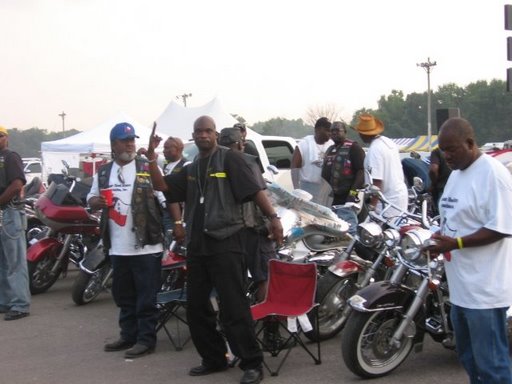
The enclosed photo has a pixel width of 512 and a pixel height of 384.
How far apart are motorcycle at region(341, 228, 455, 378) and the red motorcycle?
14.8 feet

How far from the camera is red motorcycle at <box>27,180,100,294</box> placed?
335 inches

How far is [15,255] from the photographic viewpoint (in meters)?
7.78

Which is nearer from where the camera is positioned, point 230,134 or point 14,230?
point 230,134

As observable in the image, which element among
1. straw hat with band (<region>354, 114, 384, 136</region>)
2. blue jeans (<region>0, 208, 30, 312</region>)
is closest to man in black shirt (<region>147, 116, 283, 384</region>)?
straw hat with band (<region>354, 114, 384, 136</region>)

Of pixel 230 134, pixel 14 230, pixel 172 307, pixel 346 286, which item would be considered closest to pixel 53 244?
pixel 14 230

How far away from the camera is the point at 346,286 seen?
20.2 ft

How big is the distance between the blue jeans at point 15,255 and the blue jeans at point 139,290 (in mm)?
2029

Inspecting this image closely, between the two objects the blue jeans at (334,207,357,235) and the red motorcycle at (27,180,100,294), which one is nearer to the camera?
the blue jeans at (334,207,357,235)

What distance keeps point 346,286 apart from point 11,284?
3837 millimetres

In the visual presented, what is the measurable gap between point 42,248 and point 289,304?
4224mm

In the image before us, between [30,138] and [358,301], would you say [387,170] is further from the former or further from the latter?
[30,138]

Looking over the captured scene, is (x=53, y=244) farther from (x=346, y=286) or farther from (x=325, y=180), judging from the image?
(x=346, y=286)

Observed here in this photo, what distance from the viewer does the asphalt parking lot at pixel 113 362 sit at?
5348mm

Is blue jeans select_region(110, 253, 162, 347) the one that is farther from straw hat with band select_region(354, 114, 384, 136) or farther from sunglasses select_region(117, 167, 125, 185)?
straw hat with band select_region(354, 114, 384, 136)
